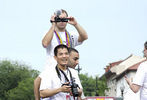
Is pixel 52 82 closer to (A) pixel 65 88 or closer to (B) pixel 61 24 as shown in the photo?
(A) pixel 65 88

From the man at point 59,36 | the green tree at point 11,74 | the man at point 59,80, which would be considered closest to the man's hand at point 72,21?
the man at point 59,36

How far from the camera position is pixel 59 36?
8000 millimetres

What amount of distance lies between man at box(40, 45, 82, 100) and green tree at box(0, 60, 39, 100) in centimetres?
9882

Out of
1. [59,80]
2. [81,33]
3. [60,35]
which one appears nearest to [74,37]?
[81,33]

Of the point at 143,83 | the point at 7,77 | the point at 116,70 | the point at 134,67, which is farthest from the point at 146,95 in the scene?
the point at 7,77

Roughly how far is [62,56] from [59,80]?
349mm

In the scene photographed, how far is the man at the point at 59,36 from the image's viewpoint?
25.7 ft

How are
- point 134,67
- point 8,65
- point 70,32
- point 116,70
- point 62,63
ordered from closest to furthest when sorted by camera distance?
point 62,63 < point 70,32 < point 134,67 < point 116,70 < point 8,65

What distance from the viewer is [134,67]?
88812 millimetres

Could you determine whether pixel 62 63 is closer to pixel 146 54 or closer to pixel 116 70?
pixel 146 54

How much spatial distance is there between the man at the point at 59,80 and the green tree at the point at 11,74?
98820mm

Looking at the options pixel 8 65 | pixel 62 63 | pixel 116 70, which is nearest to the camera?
pixel 62 63

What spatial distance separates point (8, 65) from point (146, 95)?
10454cm

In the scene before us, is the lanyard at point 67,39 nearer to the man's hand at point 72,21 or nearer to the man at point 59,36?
the man at point 59,36
